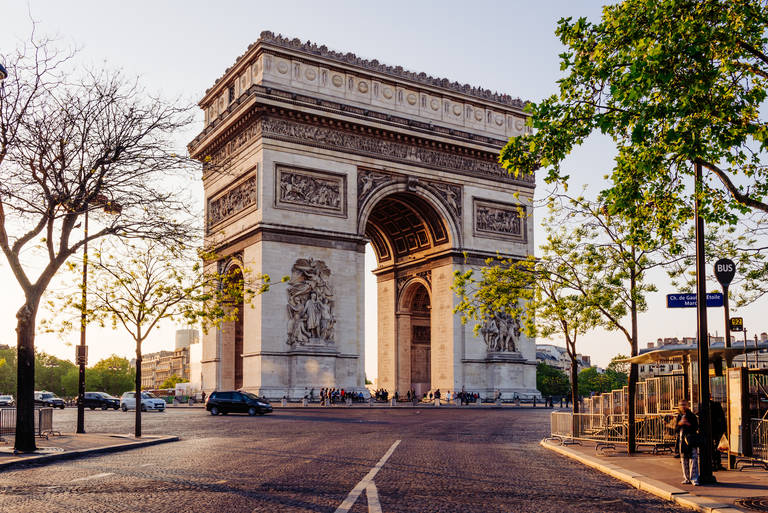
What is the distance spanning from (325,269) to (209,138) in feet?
41.1

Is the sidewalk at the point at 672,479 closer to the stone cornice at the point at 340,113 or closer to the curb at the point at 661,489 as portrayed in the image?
the curb at the point at 661,489

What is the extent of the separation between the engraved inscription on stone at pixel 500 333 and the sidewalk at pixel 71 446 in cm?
3257

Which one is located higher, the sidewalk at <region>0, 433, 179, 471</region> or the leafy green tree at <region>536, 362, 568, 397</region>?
the sidewalk at <region>0, 433, 179, 471</region>

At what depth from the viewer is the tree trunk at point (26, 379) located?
18047 mm

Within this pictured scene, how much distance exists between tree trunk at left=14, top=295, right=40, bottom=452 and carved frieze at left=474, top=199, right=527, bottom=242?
39023 millimetres

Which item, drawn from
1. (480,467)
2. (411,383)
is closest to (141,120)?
(480,467)

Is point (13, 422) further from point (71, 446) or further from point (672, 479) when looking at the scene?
point (672, 479)

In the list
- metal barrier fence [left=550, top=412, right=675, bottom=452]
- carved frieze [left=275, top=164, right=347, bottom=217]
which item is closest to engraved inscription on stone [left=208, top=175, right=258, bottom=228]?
carved frieze [left=275, top=164, right=347, bottom=217]

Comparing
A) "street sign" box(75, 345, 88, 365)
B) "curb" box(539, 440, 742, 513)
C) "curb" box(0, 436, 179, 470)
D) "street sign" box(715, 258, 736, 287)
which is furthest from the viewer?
"street sign" box(75, 345, 88, 365)

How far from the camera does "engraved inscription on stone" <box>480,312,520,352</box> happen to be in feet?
176

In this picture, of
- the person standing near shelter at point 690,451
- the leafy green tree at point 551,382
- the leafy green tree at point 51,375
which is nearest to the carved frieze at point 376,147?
the person standing near shelter at point 690,451

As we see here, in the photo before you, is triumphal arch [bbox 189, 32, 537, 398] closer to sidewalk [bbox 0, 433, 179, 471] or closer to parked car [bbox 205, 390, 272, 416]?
parked car [bbox 205, 390, 272, 416]

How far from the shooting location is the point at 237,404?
4041 cm

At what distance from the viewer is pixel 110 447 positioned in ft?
64.4
